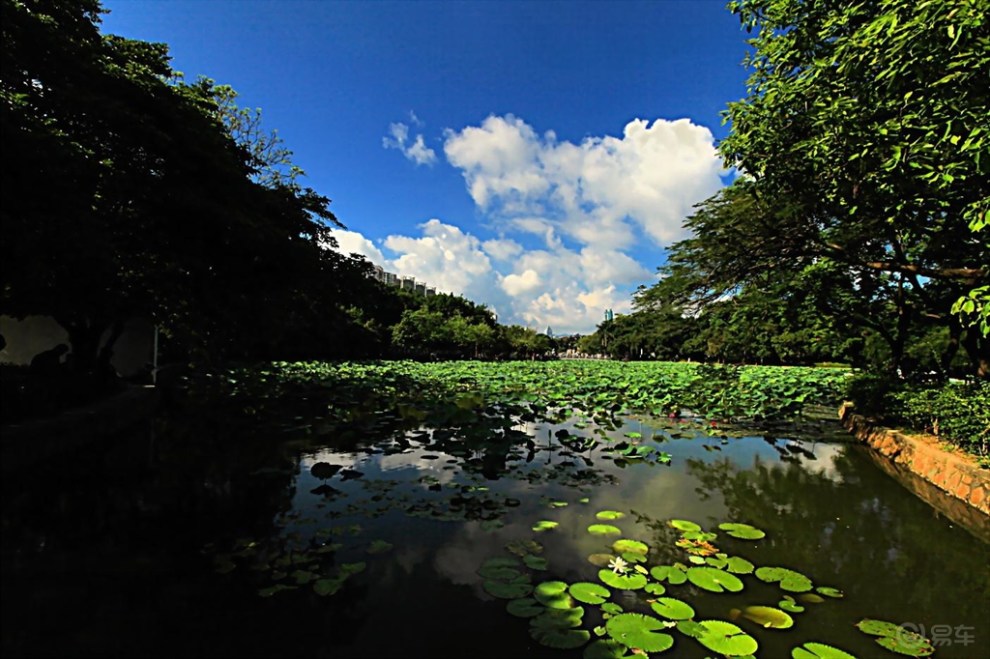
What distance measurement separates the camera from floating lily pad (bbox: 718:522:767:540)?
4.24m

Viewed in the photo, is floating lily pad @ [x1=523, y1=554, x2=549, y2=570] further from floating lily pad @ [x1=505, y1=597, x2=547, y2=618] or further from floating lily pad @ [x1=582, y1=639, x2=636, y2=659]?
floating lily pad @ [x1=582, y1=639, x2=636, y2=659]

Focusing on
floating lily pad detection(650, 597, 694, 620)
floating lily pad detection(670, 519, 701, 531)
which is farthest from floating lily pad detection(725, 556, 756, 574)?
floating lily pad detection(650, 597, 694, 620)

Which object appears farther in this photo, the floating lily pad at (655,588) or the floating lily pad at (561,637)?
the floating lily pad at (655,588)

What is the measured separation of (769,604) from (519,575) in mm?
1727

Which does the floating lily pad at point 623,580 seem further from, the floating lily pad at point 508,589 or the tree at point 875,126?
the tree at point 875,126

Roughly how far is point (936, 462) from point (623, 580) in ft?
20.1

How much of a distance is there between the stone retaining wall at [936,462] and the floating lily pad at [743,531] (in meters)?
3.15

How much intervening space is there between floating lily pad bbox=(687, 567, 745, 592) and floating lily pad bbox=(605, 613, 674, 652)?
2.30 ft

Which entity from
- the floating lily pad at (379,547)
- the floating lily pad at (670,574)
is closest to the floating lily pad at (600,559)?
the floating lily pad at (670,574)

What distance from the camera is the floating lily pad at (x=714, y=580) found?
3.20 meters

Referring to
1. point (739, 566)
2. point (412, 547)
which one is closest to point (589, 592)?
point (739, 566)

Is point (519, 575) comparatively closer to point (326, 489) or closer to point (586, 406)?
point (326, 489)

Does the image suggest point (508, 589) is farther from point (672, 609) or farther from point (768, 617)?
point (768, 617)

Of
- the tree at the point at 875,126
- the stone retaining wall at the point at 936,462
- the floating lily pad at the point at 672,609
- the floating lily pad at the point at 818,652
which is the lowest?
the floating lily pad at the point at 672,609
